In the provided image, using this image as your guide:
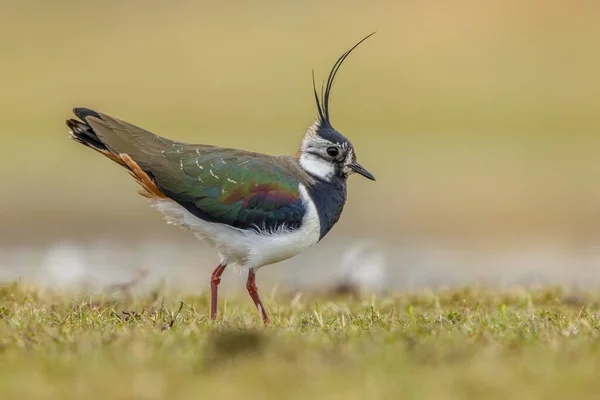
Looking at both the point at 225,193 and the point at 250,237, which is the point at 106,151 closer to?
the point at 225,193

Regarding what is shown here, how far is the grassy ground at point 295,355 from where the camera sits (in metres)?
5.67

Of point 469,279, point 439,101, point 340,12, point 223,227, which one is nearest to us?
point 223,227

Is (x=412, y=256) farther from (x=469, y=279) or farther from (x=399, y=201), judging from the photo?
(x=399, y=201)

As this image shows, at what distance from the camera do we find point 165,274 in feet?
46.3

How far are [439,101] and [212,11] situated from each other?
13556 mm

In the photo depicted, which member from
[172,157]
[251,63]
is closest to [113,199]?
[172,157]

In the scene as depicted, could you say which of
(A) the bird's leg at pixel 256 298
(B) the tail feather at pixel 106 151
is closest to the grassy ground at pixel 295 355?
(A) the bird's leg at pixel 256 298

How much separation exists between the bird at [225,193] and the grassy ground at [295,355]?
0.56 m

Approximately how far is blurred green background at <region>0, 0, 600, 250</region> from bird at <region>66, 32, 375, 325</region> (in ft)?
25.7

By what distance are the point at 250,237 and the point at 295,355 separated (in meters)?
2.59

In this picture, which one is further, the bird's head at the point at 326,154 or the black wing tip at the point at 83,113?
the bird's head at the point at 326,154

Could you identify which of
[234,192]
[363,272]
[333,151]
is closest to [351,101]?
[363,272]

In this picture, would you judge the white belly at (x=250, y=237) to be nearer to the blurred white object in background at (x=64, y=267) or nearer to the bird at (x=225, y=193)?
the bird at (x=225, y=193)

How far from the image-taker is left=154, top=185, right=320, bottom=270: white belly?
8.82 meters
